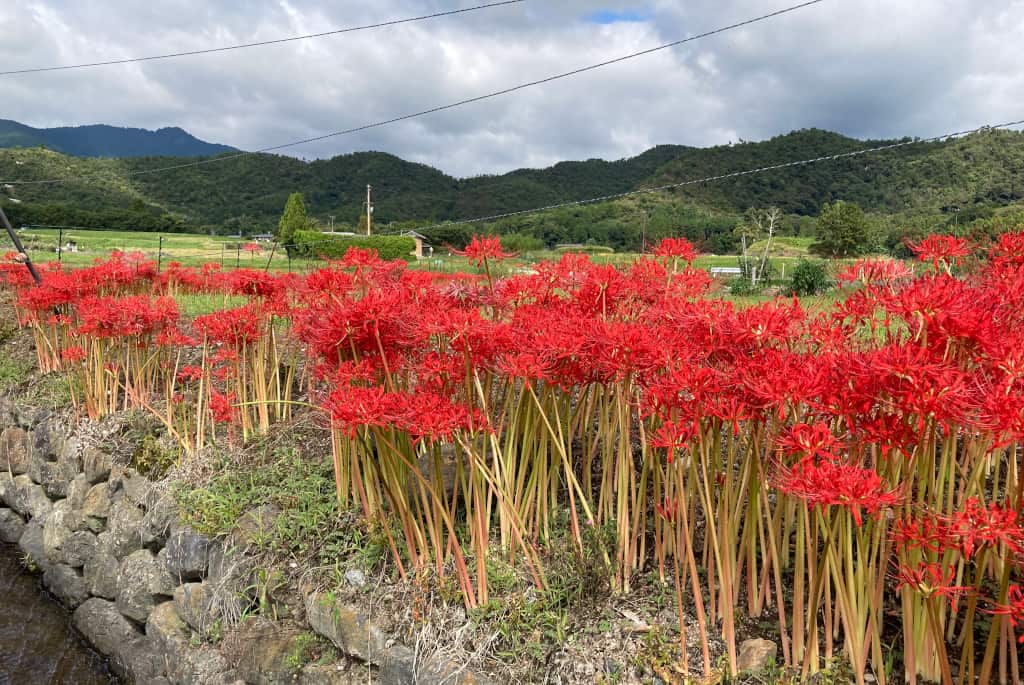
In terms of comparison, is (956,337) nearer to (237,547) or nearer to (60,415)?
(237,547)

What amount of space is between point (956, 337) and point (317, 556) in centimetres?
342

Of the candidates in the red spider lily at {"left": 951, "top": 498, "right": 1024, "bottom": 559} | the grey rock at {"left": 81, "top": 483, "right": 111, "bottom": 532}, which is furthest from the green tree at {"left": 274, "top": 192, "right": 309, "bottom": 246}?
the red spider lily at {"left": 951, "top": 498, "right": 1024, "bottom": 559}

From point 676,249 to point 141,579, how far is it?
447 centimetres

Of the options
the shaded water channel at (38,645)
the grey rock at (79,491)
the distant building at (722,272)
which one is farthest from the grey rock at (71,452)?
the distant building at (722,272)

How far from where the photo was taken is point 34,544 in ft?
Answer: 20.8

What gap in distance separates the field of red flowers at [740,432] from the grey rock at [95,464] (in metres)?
3.07

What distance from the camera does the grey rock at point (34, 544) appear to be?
20.2ft

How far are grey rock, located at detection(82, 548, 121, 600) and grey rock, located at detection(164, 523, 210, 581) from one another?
3.09ft

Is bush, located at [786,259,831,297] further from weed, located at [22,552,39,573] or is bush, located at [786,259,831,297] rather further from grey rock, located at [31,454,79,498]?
weed, located at [22,552,39,573]

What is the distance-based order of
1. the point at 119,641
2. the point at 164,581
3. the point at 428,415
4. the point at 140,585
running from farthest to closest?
the point at 119,641, the point at 140,585, the point at 164,581, the point at 428,415

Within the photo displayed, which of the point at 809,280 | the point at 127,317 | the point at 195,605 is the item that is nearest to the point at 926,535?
the point at 195,605

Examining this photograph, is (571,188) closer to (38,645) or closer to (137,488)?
(137,488)

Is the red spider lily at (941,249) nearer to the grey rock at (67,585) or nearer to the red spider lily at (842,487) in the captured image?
the red spider lily at (842,487)

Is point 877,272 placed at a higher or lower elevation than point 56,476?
higher
